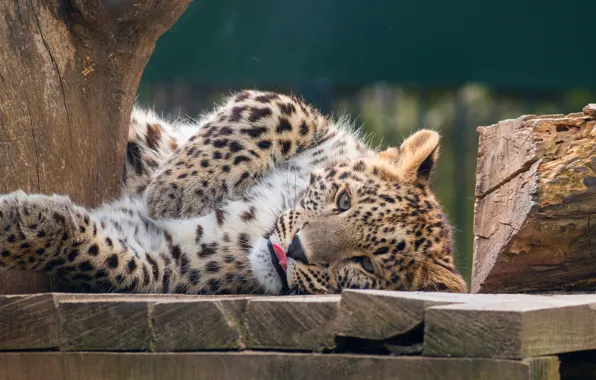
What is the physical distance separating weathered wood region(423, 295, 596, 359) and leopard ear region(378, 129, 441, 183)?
2249mm

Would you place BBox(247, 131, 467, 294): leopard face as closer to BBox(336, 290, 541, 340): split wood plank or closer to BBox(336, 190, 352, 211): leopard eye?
BBox(336, 190, 352, 211): leopard eye

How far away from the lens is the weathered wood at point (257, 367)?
310 centimetres

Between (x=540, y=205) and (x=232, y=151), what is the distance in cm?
181

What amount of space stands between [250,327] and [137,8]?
210cm

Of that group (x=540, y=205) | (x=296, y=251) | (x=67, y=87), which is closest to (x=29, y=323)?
(x=296, y=251)

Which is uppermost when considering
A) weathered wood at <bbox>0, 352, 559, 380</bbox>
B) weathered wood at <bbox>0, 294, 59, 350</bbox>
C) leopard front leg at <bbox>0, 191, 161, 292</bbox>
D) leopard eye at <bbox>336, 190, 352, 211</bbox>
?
leopard eye at <bbox>336, 190, 352, 211</bbox>

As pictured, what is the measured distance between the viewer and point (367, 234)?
16.3ft

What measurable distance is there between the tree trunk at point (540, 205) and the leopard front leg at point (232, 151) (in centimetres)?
119

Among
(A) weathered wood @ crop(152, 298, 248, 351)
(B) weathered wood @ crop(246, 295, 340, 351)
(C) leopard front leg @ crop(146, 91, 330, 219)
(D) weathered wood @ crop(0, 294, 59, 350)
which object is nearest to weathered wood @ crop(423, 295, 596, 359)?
(B) weathered wood @ crop(246, 295, 340, 351)

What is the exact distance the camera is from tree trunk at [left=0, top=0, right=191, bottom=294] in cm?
475

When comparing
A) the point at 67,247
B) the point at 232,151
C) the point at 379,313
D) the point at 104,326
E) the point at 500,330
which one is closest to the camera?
the point at 500,330

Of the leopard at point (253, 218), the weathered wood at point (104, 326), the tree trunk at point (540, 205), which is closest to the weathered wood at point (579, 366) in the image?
the tree trunk at point (540, 205)

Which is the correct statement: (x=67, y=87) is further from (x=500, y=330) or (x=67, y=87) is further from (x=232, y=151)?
(x=500, y=330)

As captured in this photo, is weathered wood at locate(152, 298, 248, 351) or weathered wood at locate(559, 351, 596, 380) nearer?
weathered wood at locate(152, 298, 248, 351)
